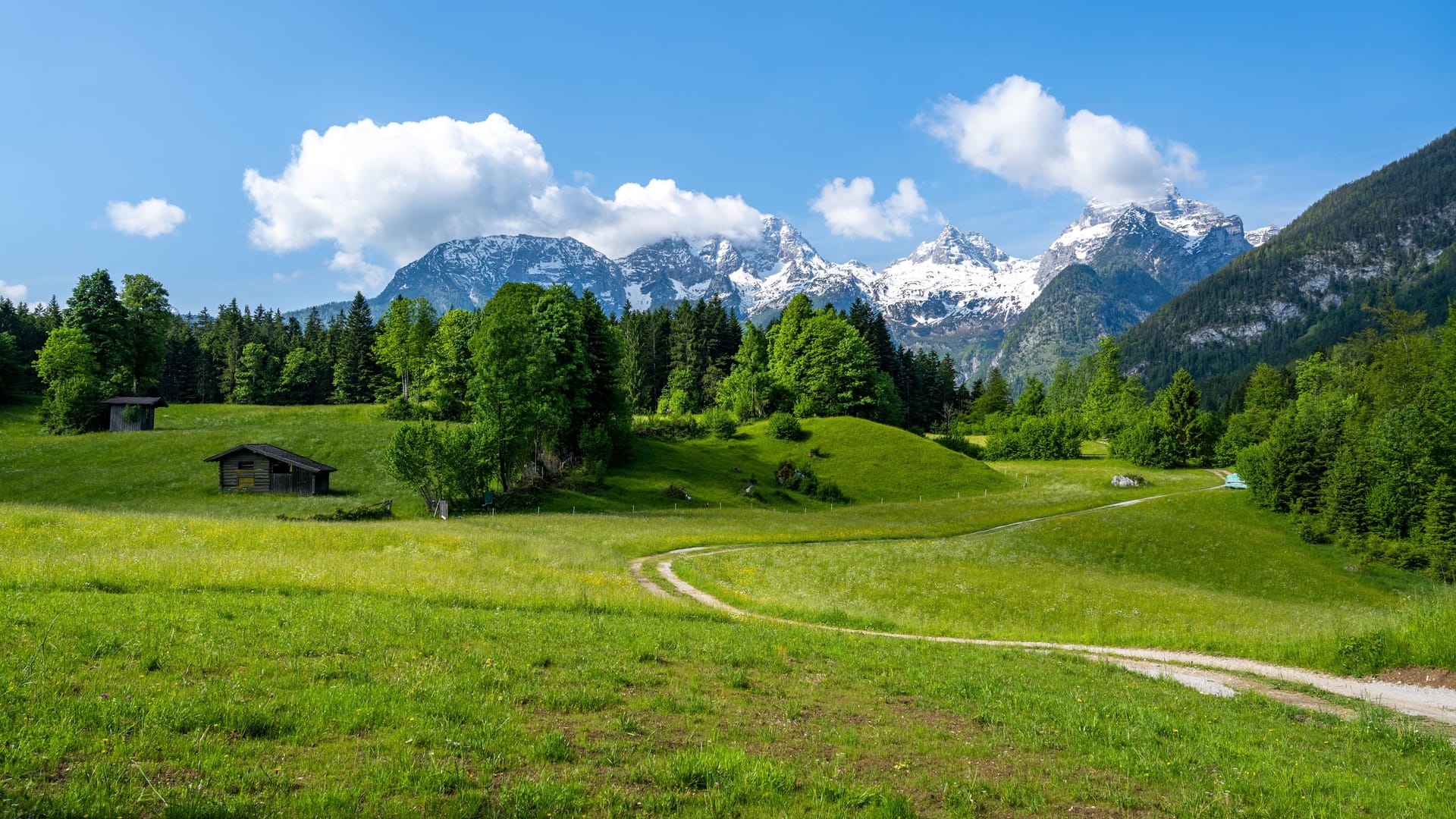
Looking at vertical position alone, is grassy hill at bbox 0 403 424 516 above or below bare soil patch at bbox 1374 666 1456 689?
above

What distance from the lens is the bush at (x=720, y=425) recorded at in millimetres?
96625

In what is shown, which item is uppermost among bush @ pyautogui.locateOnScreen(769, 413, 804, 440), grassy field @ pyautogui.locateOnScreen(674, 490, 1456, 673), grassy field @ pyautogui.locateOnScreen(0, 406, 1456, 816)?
bush @ pyautogui.locateOnScreen(769, 413, 804, 440)

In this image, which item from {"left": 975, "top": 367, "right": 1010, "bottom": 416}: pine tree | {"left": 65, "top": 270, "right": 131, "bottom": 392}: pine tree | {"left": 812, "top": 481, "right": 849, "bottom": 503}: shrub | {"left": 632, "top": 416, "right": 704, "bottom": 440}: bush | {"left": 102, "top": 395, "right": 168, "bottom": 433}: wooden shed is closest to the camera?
{"left": 102, "top": 395, "right": 168, "bottom": 433}: wooden shed

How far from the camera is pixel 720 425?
96500mm

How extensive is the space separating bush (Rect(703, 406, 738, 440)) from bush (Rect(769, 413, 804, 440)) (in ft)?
18.9

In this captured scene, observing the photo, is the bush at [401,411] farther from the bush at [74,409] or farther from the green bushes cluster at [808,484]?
the green bushes cluster at [808,484]

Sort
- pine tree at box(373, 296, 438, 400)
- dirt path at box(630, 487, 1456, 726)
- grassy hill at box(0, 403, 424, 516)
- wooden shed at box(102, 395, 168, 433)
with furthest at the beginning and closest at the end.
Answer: pine tree at box(373, 296, 438, 400)
wooden shed at box(102, 395, 168, 433)
grassy hill at box(0, 403, 424, 516)
dirt path at box(630, 487, 1456, 726)

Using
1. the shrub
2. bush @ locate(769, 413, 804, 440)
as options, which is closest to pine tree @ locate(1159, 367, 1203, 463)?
bush @ locate(769, 413, 804, 440)

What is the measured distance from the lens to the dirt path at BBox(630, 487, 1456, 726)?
15805 millimetres

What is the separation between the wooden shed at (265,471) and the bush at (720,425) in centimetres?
4834

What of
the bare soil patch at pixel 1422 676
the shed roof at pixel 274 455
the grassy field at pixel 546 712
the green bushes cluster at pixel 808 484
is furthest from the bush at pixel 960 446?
the bare soil patch at pixel 1422 676

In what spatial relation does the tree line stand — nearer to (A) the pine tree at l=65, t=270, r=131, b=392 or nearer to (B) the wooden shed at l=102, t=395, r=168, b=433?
(B) the wooden shed at l=102, t=395, r=168, b=433

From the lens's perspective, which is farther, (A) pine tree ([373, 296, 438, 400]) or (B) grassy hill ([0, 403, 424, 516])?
(A) pine tree ([373, 296, 438, 400])

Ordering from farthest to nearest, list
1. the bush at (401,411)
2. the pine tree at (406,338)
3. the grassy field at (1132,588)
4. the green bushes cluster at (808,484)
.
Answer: the pine tree at (406,338) → the bush at (401,411) → the green bushes cluster at (808,484) → the grassy field at (1132,588)
